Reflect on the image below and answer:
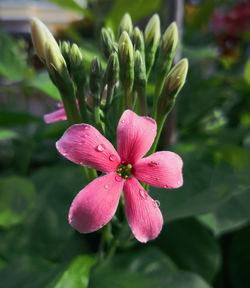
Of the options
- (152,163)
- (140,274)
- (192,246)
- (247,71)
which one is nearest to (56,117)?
(152,163)

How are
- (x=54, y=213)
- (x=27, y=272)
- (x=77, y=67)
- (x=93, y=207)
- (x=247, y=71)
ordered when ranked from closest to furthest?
(x=93, y=207) < (x=77, y=67) < (x=27, y=272) < (x=54, y=213) < (x=247, y=71)

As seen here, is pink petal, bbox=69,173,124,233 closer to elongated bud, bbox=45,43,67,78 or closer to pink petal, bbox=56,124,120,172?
pink petal, bbox=56,124,120,172

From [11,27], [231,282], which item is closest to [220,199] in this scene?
[231,282]

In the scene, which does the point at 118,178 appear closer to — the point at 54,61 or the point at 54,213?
the point at 54,61

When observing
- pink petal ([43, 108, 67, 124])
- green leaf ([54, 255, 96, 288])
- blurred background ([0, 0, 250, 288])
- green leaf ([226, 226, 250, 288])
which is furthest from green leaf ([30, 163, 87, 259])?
green leaf ([226, 226, 250, 288])

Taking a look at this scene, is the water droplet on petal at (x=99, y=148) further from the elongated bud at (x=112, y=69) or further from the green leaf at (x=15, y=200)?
the green leaf at (x=15, y=200)

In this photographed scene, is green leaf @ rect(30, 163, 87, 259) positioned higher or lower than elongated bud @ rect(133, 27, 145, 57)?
lower
